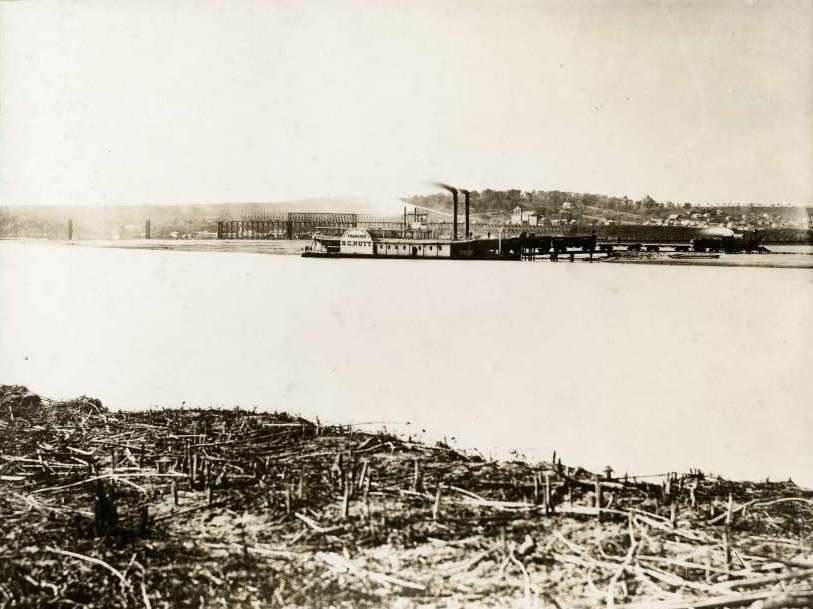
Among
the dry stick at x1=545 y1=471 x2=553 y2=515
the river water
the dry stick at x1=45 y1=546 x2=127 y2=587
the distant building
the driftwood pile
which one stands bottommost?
the dry stick at x1=45 y1=546 x2=127 y2=587

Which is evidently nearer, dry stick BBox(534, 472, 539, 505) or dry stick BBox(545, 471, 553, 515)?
dry stick BBox(545, 471, 553, 515)

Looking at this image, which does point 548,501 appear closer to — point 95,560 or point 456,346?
point 456,346

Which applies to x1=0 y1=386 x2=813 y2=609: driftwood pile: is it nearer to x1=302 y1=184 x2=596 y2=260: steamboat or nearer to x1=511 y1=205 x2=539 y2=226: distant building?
x1=302 y1=184 x2=596 y2=260: steamboat

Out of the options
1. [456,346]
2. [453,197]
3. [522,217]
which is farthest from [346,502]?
[522,217]

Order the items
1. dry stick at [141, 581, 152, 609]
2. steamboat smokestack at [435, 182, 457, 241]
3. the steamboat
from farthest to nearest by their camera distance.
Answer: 1. the steamboat
2. steamboat smokestack at [435, 182, 457, 241]
3. dry stick at [141, 581, 152, 609]

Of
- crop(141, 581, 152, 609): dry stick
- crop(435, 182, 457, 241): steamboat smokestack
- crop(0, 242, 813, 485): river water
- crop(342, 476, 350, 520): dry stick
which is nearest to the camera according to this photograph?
crop(141, 581, 152, 609): dry stick

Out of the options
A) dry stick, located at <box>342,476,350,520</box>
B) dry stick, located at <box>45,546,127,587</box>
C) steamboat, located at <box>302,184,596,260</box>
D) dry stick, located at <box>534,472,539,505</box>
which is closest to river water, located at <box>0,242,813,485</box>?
steamboat, located at <box>302,184,596,260</box>

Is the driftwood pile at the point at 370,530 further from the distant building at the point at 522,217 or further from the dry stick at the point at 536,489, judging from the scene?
the distant building at the point at 522,217
